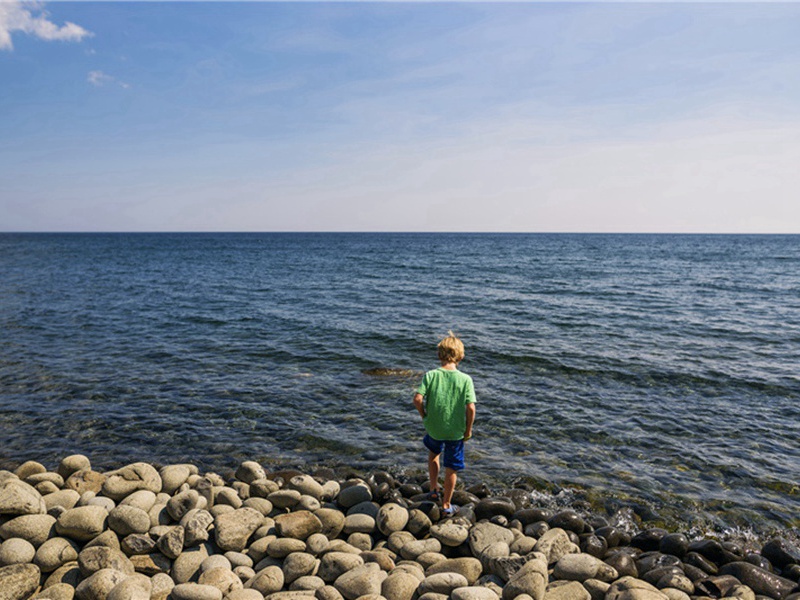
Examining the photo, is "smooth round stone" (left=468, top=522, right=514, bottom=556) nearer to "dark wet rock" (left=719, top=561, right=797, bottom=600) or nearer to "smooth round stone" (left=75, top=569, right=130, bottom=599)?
"dark wet rock" (left=719, top=561, right=797, bottom=600)

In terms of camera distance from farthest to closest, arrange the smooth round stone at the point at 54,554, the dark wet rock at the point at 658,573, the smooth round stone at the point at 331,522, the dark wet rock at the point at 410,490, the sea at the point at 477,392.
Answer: the sea at the point at 477,392 → the dark wet rock at the point at 410,490 → the smooth round stone at the point at 331,522 → the dark wet rock at the point at 658,573 → the smooth round stone at the point at 54,554

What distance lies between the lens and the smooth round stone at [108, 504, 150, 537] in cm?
592

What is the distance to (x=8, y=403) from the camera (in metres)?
12.0

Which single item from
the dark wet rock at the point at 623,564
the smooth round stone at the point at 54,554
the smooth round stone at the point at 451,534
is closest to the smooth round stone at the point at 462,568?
the smooth round stone at the point at 451,534

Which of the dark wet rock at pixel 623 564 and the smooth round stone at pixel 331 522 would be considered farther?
the smooth round stone at pixel 331 522

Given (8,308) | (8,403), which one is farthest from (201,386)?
(8,308)

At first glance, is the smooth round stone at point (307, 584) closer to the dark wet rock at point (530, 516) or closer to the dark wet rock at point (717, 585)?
the dark wet rock at point (530, 516)

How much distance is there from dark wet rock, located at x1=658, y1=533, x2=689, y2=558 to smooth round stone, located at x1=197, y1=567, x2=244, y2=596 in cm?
508

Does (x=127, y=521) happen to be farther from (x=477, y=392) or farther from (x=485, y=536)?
(x=477, y=392)

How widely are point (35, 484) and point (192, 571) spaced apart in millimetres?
3209

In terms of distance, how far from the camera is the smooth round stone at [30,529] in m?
5.68

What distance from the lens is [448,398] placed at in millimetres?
6512

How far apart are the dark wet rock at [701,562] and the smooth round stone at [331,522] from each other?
14.0ft

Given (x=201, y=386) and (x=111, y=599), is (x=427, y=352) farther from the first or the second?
(x=111, y=599)
